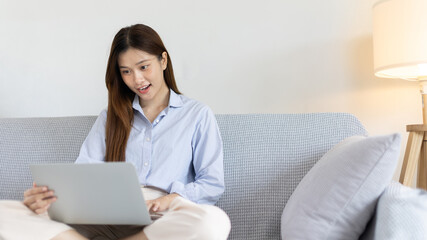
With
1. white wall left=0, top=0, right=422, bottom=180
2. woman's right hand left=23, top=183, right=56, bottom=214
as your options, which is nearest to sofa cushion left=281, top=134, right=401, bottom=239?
woman's right hand left=23, top=183, right=56, bottom=214

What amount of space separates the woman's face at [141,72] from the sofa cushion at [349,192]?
734mm

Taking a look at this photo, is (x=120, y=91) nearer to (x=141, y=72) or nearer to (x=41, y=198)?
(x=141, y=72)

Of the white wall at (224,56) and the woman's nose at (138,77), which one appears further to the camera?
the white wall at (224,56)

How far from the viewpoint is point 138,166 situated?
1.79 meters

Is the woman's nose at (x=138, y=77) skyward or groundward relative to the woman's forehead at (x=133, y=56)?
groundward

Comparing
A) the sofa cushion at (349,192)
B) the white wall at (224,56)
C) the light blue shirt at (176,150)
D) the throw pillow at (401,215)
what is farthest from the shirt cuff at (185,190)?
the white wall at (224,56)

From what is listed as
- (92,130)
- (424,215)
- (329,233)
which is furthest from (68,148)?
(424,215)

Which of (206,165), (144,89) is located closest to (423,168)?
(206,165)

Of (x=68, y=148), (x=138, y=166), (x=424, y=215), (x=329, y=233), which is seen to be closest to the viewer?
(x=424, y=215)

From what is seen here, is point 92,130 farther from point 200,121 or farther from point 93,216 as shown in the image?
point 93,216

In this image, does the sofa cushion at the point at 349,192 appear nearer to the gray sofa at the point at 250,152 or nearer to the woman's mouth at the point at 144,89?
the gray sofa at the point at 250,152

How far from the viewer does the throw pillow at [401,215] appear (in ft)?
3.60

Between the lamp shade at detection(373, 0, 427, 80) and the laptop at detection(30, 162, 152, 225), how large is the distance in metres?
1.15

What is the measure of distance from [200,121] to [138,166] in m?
0.26
